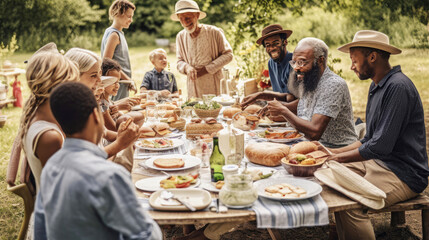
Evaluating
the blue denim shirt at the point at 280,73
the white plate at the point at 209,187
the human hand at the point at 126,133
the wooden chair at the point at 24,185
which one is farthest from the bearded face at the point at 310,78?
the wooden chair at the point at 24,185

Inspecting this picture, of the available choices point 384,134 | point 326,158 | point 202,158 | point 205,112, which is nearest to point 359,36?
point 384,134

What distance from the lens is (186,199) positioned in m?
2.28

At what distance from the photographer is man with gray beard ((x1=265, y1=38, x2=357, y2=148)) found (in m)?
3.57

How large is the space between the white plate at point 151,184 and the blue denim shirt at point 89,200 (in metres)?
0.76

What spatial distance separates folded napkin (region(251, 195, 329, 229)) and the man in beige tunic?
414 centimetres

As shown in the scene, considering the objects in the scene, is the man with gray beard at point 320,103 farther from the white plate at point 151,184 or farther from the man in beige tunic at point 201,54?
the man in beige tunic at point 201,54

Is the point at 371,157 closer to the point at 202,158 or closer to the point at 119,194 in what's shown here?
the point at 202,158

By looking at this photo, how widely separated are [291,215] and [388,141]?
1075 millimetres

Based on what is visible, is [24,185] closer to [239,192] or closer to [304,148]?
[239,192]

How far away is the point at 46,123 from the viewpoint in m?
2.30

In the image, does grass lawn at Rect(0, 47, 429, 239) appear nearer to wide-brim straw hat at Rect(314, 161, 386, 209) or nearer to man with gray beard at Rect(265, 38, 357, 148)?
man with gray beard at Rect(265, 38, 357, 148)

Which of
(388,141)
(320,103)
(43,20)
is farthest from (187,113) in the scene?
(43,20)

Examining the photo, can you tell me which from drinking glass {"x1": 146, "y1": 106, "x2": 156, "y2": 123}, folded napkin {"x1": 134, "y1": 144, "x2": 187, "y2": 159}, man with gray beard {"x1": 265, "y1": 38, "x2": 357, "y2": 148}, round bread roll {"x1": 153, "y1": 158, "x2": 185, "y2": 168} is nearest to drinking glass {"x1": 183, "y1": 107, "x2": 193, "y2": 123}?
drinking glass {"x1": 146, "y1": 106, "x2": 156, "y2": 123}

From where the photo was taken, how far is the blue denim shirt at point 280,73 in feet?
16.8
